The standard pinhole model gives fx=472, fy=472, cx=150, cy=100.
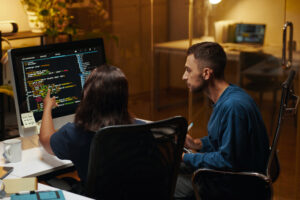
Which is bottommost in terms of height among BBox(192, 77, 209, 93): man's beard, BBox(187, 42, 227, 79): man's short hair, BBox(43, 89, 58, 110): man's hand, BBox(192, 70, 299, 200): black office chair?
BBox(192, 70, 299, 200): black office chair

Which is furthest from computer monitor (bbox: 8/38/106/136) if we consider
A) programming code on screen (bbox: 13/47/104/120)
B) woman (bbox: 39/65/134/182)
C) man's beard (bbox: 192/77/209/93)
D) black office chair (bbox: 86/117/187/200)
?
black office chair (bbox: 86/117/187/200)

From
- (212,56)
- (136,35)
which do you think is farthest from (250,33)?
(212,56)

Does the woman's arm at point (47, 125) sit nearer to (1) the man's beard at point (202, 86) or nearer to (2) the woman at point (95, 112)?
(2) the woman at point (95, 112)

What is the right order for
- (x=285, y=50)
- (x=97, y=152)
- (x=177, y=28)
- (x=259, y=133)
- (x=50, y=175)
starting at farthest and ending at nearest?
(x=177, y=28) < (x=285, y=50) < (x=50, y=175) < (x=259, y=133) < (x=97, y=152)

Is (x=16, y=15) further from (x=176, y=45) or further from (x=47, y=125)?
(x=47, y=125)

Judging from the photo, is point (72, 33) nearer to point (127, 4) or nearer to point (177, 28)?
point (127, 4)

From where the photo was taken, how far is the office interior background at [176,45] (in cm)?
350

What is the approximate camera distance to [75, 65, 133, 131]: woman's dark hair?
6.54 feet

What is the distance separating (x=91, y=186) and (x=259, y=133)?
32.7 inches

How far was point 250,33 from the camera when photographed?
11.7 feet

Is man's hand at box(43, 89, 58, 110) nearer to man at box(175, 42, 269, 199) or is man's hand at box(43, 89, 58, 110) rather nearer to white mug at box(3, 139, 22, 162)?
white mug at box(3, 139, 22, 162)

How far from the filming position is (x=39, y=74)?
2523 millimetres

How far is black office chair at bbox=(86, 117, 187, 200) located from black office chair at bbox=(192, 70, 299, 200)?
32 cm

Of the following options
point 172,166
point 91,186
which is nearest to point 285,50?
point 172,166
